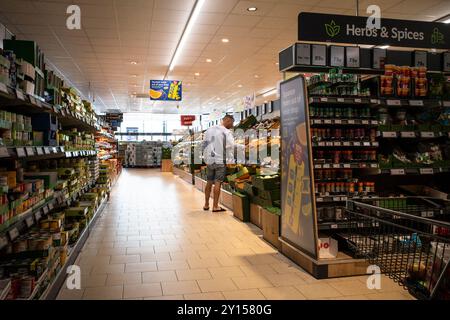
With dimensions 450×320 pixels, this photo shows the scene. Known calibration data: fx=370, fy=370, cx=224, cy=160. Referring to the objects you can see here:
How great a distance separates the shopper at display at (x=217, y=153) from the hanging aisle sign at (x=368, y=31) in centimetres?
365

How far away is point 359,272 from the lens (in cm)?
360

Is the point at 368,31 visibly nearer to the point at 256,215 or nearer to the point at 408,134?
the point at 408,134

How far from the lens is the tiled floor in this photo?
3160mm

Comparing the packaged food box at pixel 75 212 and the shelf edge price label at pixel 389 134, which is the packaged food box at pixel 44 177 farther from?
the shelf edge price label at pixel 389 134

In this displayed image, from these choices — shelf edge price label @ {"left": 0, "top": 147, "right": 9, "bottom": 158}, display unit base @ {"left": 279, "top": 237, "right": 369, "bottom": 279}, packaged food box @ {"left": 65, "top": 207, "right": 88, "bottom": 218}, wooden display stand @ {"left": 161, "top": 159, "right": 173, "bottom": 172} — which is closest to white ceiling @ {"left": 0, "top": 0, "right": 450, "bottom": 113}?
packaged food box @ {"left": 65, "top": 207, "right": 88, "bottom": 218}

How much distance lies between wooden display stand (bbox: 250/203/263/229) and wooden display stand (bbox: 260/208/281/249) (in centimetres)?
68

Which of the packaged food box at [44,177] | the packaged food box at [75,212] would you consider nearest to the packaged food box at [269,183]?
the packaged food box at [75,212]

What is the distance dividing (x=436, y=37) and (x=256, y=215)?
11.2 feet

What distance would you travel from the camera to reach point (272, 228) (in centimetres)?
470

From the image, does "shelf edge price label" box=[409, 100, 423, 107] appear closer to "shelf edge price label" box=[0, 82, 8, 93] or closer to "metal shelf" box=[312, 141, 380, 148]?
"metal shelf" box=[312, 141, 380, 148]

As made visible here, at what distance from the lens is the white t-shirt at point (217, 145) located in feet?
23.7

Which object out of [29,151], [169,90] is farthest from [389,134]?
[169,90]
